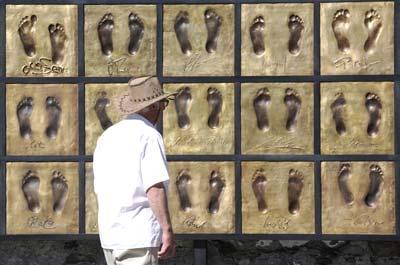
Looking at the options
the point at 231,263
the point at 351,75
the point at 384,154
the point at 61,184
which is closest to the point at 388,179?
the point at 384,154

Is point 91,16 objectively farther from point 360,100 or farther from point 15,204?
point 360,100

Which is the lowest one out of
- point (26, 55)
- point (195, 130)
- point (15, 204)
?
point (15, 204)

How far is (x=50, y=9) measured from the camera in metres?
5.93

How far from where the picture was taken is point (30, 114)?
5.95 meters

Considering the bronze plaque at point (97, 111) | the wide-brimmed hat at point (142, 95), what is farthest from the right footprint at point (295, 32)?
the wide-brimmed hat at point (142, 95)

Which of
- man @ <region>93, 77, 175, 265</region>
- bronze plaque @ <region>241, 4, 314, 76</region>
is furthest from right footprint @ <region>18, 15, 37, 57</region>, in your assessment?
man @ <region>93, 77, 175, 265</region>

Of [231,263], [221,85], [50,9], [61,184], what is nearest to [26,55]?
[50,9]

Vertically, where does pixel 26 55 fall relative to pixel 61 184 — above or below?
above

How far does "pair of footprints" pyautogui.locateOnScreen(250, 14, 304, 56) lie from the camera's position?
231 inches

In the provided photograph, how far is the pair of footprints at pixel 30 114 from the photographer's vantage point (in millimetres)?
5941

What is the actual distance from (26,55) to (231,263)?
1.76 metres

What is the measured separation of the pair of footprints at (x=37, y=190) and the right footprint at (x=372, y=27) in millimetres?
1960
